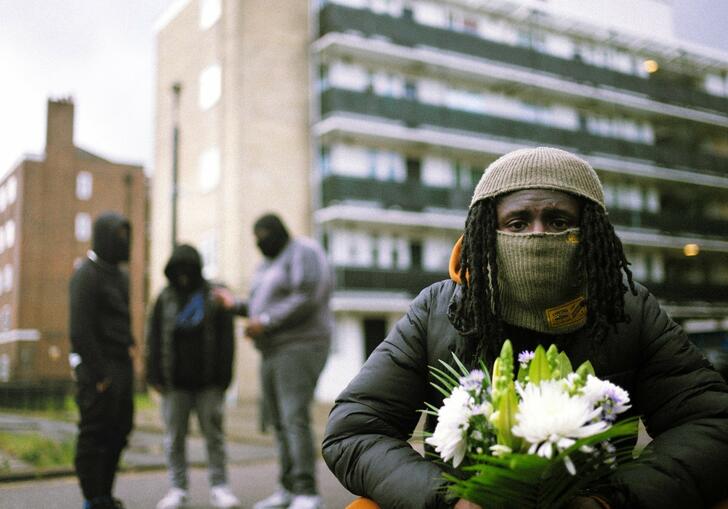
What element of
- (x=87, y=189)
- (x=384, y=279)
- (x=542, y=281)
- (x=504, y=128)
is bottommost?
(x=542, y=281)

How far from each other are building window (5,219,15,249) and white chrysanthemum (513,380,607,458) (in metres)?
12.9

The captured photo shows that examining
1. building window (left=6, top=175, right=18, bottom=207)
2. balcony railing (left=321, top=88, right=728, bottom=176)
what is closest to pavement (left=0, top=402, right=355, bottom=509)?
building window (left=6, top=175, right=18, bottom=207)

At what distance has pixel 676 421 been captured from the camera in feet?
6.72

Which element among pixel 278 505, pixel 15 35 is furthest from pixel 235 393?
pixel 278 505

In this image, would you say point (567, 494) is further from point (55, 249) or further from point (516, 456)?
point (55, 249)

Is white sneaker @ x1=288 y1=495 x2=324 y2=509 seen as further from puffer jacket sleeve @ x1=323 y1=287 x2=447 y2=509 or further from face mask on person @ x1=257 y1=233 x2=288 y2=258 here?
puffer jacket sleeve @ x1=323 y1=287 x2=447 y2=509

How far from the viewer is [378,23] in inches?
1143

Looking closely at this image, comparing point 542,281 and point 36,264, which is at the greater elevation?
point 36,264

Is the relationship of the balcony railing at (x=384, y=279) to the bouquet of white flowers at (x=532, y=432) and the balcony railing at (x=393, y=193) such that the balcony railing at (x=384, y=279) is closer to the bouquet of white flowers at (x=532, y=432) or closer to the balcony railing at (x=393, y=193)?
the balcony railing at (x=393, y=193)

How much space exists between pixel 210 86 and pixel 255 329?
25.1 meters

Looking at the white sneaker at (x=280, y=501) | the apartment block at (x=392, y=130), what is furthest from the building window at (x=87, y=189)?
the white sneaker at (x=280, y=501)

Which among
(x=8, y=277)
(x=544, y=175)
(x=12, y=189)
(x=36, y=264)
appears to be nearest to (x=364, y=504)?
(x=544, y=175)

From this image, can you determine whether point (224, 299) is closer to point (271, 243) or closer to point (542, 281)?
point (271, 243)

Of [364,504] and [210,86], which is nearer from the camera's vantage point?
[364,504]
